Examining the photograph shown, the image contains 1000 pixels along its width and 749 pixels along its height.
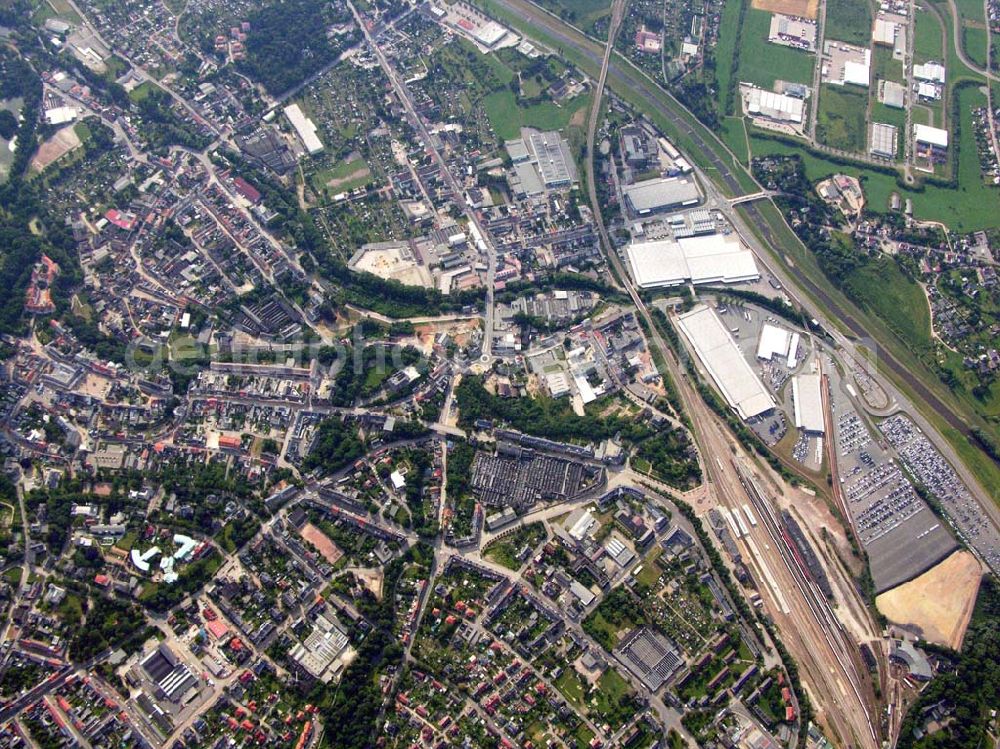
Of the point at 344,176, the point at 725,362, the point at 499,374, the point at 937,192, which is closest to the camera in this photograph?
the point at 499,374

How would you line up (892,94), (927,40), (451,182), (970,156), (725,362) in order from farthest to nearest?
1. (927,40)
2. (892,94)
3. (970,156)
4. (451,182)
5. (725,362)

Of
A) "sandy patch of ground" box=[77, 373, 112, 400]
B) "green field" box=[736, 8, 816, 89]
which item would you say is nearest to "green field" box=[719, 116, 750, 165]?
"green field" box=[736, 8, 816, 89]

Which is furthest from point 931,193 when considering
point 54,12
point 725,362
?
point 54,12

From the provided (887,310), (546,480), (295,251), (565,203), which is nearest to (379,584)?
(546,480)

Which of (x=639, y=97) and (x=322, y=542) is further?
(x=639, y=97)

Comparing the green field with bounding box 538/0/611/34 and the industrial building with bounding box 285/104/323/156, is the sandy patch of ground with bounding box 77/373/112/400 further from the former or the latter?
the green field with bounding box 538/0/611/34

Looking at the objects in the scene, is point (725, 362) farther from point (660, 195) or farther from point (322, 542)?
point (322, 542)
